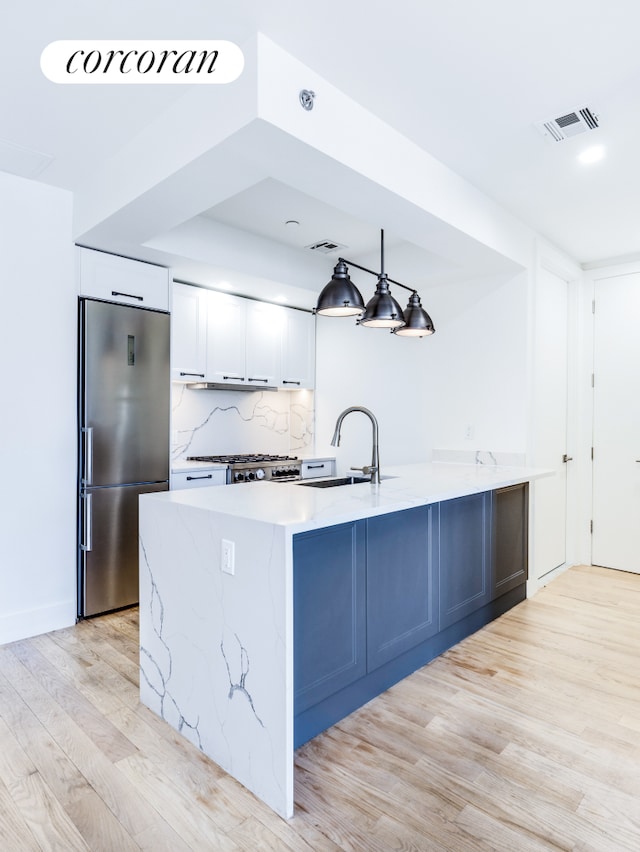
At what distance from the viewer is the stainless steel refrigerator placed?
3.29m

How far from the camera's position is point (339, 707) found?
7.23 feet

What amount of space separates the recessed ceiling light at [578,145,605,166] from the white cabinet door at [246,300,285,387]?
2.69m

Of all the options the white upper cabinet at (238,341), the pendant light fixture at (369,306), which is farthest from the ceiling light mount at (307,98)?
the white upper cabinet at (238,341)

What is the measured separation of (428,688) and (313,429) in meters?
3.06

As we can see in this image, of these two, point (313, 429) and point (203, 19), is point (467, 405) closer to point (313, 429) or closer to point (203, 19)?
point (313, 429)

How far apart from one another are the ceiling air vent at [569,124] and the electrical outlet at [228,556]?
2.33 metres

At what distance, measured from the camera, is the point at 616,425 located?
4.44 m

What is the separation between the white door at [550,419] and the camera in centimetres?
392

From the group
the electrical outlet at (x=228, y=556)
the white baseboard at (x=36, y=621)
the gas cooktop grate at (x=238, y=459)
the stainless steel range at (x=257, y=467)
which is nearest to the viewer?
the electrical outlet at (x=228, y=556)

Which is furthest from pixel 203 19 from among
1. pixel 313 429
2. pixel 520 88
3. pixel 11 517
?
pixel 313 429


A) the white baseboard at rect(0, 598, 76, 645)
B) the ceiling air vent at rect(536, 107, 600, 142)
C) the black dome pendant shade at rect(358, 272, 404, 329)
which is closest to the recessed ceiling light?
the ceiling air vent at rect(536, 107, 600, 142)

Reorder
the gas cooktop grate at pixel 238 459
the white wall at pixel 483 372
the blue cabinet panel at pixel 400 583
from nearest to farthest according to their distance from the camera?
the blue cabinet panel at pixel 400 583
the white wall at pixel 483 372
the gas cooktop grate at pixel 238 459

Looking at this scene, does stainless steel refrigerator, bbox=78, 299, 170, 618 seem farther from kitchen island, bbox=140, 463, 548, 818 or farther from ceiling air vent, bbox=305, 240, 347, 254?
ceiling air vent, bbox=305, 240, 347, 254

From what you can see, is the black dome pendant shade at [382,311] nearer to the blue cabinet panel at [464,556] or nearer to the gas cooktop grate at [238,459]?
the blue cabinet panel at [464,556]
